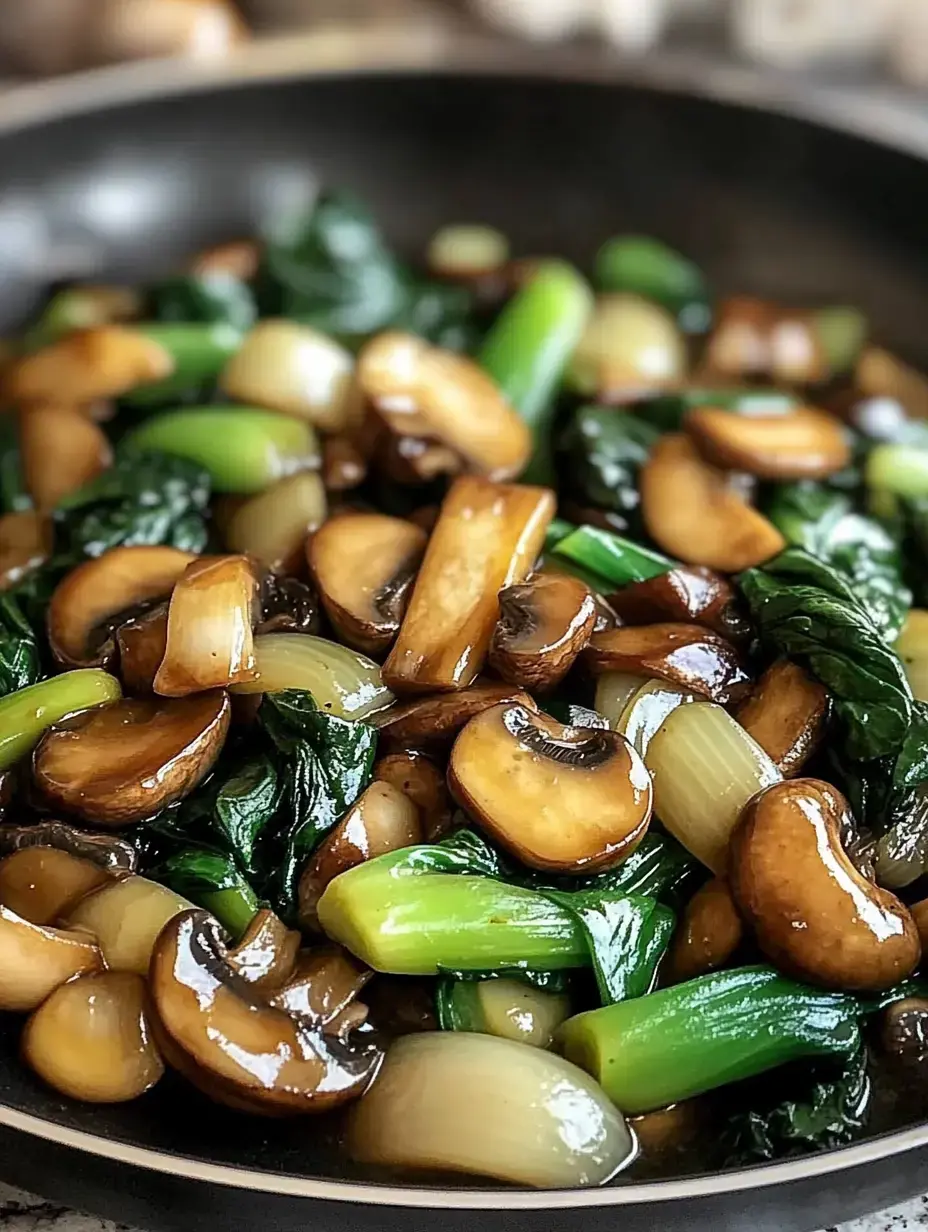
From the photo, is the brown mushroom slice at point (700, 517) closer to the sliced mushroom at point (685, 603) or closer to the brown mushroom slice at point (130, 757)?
the sliced mushroom at point (685, 603)

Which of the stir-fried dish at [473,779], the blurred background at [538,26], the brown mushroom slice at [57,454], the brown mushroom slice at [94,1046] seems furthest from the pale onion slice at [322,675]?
the blurred background at [538,26]

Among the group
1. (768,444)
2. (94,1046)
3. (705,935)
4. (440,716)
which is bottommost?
(94,1046)

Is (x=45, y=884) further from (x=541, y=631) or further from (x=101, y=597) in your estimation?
(x=541, y=631)

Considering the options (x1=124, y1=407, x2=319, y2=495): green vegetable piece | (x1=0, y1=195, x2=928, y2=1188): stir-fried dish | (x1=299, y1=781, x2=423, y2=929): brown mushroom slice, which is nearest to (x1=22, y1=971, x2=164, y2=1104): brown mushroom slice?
(x1=0, y1=195, x2=928, y2=1188): stir-fried dish

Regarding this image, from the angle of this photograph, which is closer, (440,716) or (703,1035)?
(703,1035)

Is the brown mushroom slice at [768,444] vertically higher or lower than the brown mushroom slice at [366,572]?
higher

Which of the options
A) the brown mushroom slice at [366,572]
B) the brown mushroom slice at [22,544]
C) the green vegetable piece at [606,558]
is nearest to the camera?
the brown mushroom slice at [366,572]

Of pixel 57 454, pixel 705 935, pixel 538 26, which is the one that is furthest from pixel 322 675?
pixel 538 26
